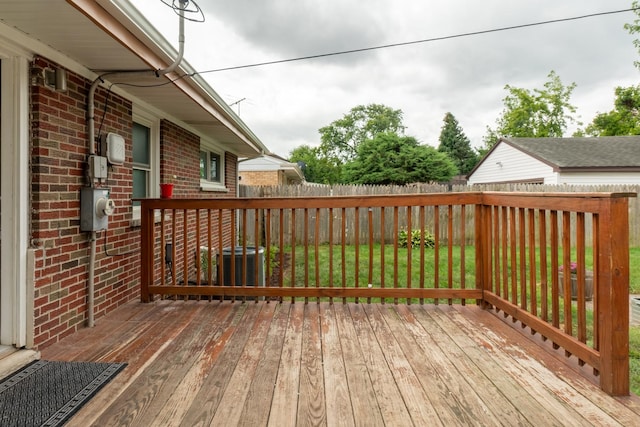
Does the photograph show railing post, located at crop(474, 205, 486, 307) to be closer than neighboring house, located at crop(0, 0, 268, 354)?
No

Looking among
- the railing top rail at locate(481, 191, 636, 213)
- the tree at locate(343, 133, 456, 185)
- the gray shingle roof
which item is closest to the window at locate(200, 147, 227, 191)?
the railing top rail at locate(481, 191, 636, 213)

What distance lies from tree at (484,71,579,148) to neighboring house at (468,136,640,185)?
11.2 metres

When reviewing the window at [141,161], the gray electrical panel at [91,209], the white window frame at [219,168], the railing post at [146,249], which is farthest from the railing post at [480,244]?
the white window frame at [219,168]

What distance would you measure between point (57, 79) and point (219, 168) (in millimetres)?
5112

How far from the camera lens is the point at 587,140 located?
46.7 ft

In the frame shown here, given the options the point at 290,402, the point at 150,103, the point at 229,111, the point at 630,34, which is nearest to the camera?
the point at 290,402

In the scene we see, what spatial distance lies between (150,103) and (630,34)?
69.8ft

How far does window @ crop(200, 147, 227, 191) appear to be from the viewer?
638 cm

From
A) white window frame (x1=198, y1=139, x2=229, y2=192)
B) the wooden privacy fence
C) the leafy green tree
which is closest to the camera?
white window frame (x1=198, y1=139, x2=229, y2=192)

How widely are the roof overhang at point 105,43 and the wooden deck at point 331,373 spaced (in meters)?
1.89

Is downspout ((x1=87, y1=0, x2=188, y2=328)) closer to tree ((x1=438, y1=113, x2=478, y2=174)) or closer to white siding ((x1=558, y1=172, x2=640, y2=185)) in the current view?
white siding ((x1=558, y1=172, x2=640, y2=185))

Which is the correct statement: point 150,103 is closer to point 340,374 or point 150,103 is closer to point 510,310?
point 340,374

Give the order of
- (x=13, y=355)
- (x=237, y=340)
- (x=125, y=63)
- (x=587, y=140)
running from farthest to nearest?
(x=587, y=140)
(x=125, y=63)
(x=237, y=340)
(x=13, y=355)

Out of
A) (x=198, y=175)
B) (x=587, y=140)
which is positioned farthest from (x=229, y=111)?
(x=587, y=140)
